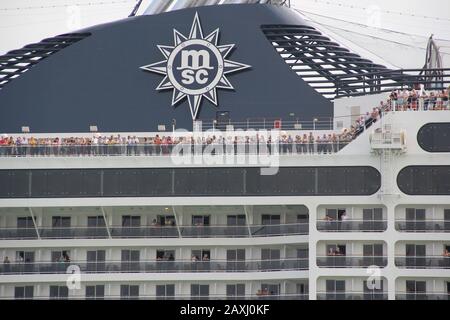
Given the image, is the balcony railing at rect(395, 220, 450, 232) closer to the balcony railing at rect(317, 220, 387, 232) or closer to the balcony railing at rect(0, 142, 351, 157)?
the balcony railing at rect(317, 220, 387, 232)

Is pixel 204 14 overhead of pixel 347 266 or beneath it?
overhead

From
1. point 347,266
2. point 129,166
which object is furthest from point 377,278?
point 129,166

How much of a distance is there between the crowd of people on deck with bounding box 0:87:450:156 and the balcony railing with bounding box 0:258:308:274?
4036 mm

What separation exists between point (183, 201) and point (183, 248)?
1.87 metres

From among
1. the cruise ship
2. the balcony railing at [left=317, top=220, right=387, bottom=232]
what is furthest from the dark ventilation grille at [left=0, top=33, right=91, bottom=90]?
the balcony railing at [left=317, top=220, right=387, bottom=232]

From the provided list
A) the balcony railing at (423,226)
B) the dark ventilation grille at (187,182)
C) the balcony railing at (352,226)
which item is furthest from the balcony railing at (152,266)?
the balcony railing at (423,226)

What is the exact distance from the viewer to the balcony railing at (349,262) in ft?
204

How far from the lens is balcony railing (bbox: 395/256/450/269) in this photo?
203 ft

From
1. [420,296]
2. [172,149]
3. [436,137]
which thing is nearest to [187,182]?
[172,149]

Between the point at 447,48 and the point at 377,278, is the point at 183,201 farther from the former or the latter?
the point at 447,48

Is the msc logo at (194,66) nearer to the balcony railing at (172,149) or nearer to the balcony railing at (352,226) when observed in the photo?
the balcony railing at (172,149)

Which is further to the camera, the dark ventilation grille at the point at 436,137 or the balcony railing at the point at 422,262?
the dark ventilation grille at the point at 436,137

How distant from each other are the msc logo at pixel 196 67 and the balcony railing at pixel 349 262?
9058mm

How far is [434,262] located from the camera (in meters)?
62.1
